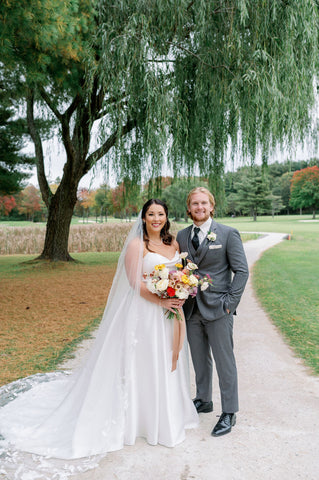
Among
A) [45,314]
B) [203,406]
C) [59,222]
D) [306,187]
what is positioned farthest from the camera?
[306,187]

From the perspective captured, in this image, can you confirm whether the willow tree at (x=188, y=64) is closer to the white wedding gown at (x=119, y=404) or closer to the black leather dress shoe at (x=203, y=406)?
the white wedding gown at (x=119, y=404)

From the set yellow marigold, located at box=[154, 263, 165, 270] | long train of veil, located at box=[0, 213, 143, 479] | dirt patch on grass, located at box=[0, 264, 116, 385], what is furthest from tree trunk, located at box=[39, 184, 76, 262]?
yellow marigold, located at box=[154, 263, 165, 270]

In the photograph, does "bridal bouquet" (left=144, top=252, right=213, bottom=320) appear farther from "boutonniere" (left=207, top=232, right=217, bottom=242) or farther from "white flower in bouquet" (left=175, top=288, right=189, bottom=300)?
"boutonniere" (left=207, top=232, right=217, bottom=242)

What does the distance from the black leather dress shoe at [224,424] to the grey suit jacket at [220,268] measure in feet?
2.44

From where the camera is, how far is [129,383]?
2.94m

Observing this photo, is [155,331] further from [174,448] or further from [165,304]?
[174,448]

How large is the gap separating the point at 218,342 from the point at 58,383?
1.64 meters

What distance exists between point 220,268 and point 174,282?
19.3 inches

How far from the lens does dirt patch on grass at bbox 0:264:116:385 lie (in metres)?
4.82

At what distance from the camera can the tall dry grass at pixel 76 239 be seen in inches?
808

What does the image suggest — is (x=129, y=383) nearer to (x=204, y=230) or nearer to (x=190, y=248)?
(x=190, y=248)

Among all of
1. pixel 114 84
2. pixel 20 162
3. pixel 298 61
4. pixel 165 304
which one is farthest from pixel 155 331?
pixel 20 162

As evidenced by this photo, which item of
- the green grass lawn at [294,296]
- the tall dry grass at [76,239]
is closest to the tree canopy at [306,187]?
the tall dry grass at [76,239]

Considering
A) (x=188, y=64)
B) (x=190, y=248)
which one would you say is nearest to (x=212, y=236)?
(x=190, y=248)
